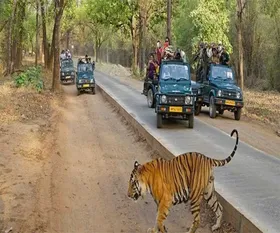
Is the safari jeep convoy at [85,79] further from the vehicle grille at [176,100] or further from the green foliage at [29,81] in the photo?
the vehicle grille at [176,100]

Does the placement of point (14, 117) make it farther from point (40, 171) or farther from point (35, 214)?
point (35, 214)

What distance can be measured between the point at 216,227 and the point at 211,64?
13.0 meters

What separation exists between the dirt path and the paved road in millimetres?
729

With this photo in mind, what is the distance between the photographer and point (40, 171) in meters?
10.5

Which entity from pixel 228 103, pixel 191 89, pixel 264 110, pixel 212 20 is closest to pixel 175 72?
pixel 191 89

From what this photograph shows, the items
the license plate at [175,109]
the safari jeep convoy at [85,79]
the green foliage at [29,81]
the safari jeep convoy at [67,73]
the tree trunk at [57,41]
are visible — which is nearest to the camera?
the license plate at [175,109]

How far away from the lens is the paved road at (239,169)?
7.07 metres

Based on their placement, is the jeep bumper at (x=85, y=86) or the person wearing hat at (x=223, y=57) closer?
the person wearing hat at (x=223, y=57)

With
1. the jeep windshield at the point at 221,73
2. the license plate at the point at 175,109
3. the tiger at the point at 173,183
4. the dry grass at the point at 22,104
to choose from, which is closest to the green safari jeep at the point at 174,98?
the license plate at the point at 175,109

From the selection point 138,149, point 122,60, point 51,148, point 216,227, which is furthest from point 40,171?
point 122,60

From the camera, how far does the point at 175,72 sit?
15.7 metres

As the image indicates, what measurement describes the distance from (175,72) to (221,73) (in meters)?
4.14

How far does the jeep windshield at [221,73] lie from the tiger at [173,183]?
1258 cm

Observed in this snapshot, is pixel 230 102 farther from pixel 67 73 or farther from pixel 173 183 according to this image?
pixel 67 73
